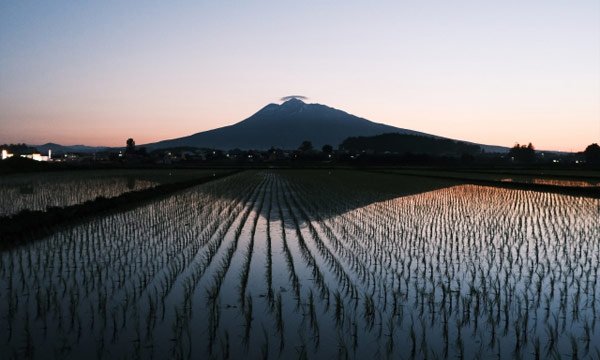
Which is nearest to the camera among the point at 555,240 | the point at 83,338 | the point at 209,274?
the point at 83,338

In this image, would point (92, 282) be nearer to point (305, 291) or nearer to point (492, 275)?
point (305, 291)

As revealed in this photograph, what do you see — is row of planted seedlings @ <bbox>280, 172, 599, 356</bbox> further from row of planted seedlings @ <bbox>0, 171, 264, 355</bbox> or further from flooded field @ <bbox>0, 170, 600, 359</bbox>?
row of planted seedlings @ <bbox>0, 171, 264, 355</bbox>

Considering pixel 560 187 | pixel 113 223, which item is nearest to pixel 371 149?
pixel 560 187

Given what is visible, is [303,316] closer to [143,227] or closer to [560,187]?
[143,227]

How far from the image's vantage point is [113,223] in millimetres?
11922

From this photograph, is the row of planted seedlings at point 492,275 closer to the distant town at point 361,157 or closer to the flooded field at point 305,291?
the flooded field at point 305,291

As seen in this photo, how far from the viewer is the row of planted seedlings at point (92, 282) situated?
4312 millimetres

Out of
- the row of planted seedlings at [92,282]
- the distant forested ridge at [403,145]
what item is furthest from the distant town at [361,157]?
the row of planted seedlings at [92,282]

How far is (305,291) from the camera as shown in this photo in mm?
5805

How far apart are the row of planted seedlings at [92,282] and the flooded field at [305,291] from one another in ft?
0.07

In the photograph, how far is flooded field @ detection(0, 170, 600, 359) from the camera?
4129 millimetres

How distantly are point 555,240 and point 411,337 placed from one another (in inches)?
248

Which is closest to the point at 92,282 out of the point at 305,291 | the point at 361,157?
the point at 305,291

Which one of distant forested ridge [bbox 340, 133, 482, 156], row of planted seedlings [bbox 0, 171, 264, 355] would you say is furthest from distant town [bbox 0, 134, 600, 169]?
row of planted seedlings [bbox 0, 171, 264, 355]
